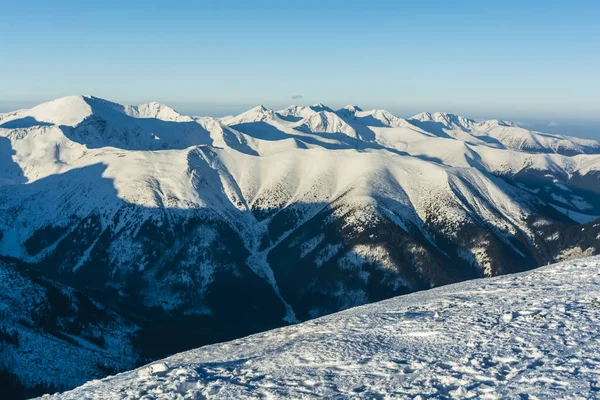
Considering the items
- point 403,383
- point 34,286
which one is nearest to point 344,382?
point 403,383

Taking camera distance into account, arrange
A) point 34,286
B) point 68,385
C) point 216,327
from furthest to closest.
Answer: point 216,327, point 34,286, point 68,385

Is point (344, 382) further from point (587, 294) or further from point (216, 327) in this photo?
point (216, 327)

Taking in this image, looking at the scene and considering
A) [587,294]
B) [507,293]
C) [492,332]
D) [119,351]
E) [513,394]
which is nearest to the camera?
[513,394]

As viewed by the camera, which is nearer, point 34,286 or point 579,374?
point 579,374

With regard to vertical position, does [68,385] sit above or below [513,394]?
below

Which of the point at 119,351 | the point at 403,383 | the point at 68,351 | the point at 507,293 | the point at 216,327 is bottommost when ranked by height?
the point at 216,327

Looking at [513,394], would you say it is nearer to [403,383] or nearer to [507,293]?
[403,383]
